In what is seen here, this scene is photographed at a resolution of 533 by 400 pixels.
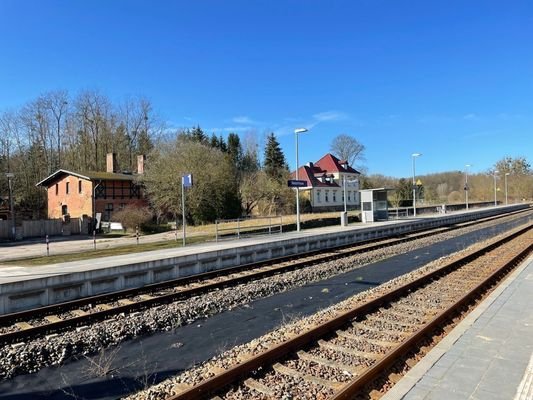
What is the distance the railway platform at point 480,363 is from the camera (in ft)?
15.3

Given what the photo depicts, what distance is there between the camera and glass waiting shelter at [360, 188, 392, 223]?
38.9m

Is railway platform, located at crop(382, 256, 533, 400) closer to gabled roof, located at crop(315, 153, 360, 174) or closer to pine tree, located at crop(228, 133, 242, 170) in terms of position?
gabled roof, located at crop(315, 153, 360, 174)

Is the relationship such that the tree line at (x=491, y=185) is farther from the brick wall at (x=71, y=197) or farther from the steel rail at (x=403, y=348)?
the steel rail at (x=403, y=348)

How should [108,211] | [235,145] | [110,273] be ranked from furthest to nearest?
[235,145] < [108,211] < [110,273]

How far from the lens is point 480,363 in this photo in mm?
5508

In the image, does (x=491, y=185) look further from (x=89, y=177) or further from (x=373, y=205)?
(x=89, y=177)

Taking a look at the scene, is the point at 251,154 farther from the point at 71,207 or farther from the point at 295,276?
the point at 295,276

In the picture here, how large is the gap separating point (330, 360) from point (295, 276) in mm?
7775

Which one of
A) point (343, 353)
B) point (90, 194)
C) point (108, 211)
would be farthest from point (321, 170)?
point (343, 353)

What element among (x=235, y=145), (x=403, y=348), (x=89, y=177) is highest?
(x=235, y=145)

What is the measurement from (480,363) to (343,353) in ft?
6.23

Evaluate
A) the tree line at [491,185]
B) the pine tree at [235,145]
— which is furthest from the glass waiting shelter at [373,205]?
the tree line at [491,185]

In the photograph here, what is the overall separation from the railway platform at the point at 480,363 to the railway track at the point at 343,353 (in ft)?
1.63

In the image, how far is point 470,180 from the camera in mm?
111125
